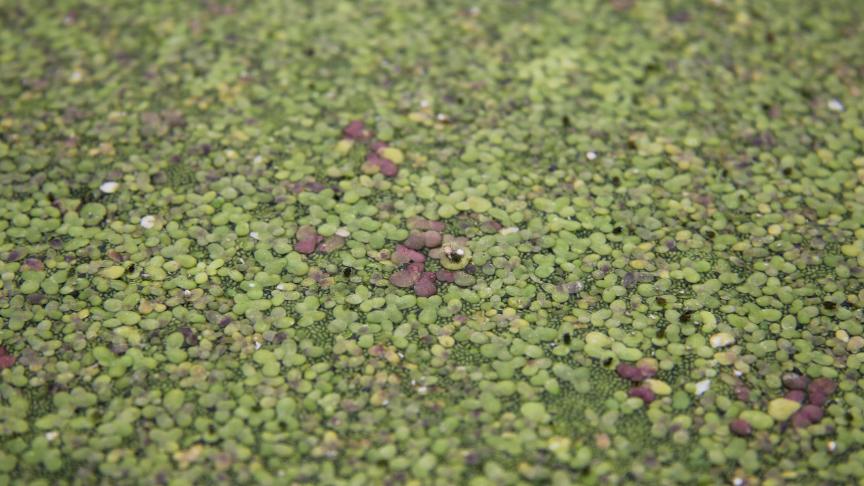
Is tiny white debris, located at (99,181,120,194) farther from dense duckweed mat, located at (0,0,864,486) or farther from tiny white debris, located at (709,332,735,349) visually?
tiny white debris, located at (709,332,735,349)

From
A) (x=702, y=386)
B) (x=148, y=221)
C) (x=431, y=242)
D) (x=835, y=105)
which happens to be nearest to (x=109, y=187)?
(x=148, y=221)

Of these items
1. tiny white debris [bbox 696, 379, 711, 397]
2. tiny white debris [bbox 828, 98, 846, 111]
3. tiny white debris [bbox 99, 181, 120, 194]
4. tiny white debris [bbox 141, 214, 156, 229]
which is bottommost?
tiny white debris [bbox 141, 214, 156, 229]

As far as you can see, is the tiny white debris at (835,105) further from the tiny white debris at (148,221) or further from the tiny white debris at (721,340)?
the tiny white debris at (148,221)

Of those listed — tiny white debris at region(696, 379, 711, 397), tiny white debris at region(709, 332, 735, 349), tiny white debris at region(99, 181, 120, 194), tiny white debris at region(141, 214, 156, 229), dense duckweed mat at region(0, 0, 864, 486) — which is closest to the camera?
dense duckweed mat at region(0, 0, 864, 486)

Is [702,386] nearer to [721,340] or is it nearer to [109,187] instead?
[721,340]

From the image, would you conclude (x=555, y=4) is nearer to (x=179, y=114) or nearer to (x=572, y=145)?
(x=572, y=145)

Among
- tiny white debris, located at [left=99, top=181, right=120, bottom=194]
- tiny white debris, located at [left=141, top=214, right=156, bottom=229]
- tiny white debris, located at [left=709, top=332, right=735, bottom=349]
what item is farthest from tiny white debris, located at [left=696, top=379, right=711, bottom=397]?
tiny white debris, located at [left=99, top=181, right=120, bottom=194]
